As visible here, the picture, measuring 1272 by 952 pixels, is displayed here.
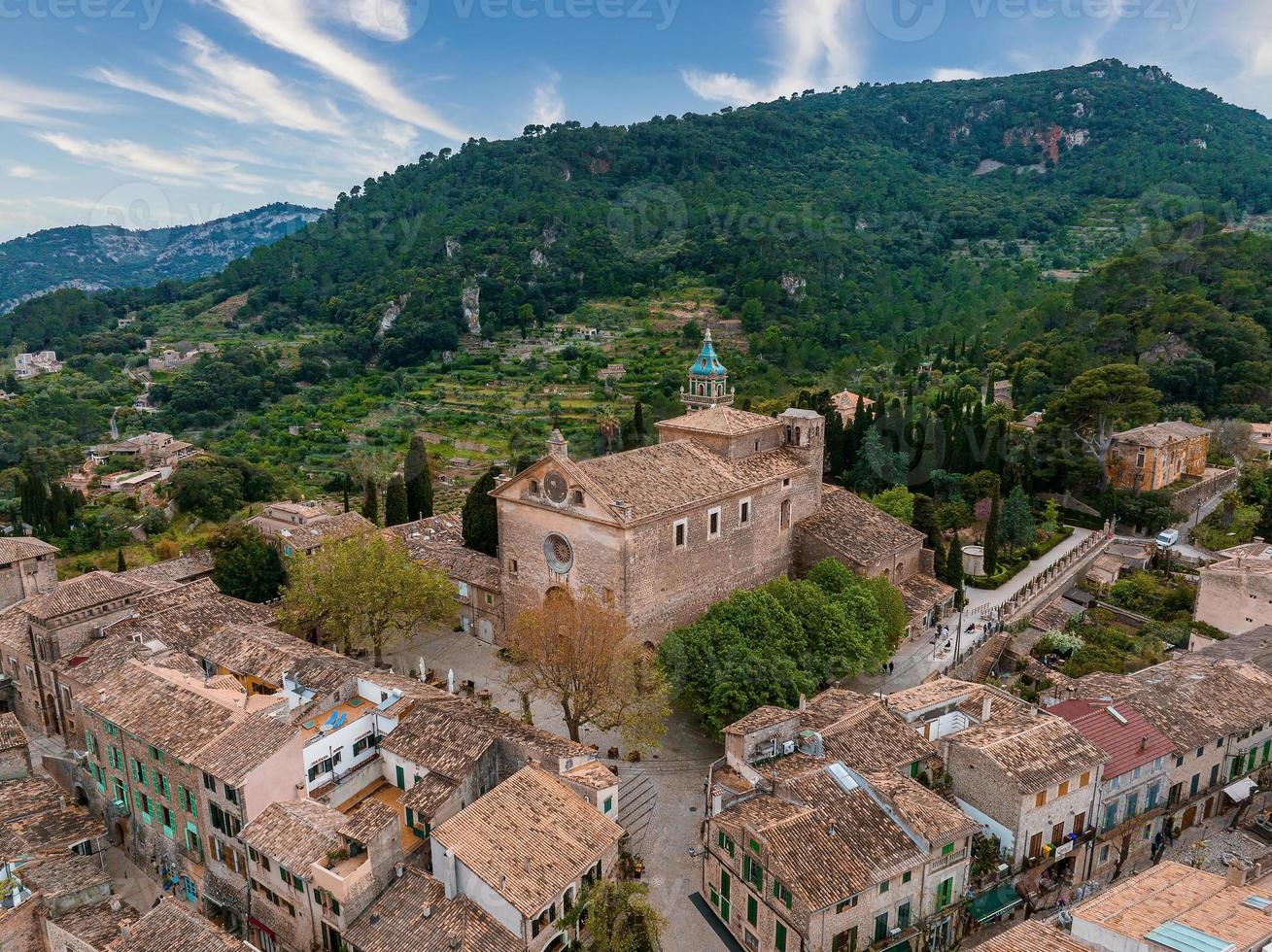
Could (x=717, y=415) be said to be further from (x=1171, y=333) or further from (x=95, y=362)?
(x=95, y=362)

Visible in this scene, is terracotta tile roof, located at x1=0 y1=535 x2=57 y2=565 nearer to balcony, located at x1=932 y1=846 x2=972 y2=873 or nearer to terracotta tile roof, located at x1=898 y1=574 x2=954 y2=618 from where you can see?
balcony, located at x1=932 y1=846 x2=972 y2=873

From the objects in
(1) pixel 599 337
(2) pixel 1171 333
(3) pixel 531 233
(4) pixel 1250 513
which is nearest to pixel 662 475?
(4) pixel 1250 513

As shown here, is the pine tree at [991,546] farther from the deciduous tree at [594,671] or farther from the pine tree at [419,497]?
the pine tree at [419,497]

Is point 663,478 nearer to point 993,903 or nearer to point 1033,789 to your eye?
point 1033,789

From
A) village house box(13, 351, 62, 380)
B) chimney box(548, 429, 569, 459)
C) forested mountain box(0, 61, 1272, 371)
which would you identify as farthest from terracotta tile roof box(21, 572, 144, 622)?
village house box(13, 351, 62, 380)

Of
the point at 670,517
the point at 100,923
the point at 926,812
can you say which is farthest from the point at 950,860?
Result: the point at 100,923
